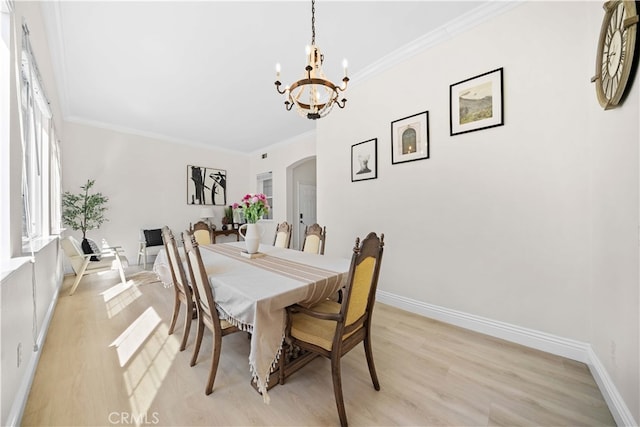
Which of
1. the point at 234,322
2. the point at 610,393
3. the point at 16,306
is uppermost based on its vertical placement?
the point at 16,306

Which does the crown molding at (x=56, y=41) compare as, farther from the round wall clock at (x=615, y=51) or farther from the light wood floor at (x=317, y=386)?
the round wall clock at (x=615, y=51)

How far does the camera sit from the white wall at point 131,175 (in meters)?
4.34

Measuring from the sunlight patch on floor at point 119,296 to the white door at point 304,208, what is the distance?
11.4ft

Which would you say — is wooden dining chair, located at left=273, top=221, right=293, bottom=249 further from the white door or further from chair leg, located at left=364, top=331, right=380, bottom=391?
the white door

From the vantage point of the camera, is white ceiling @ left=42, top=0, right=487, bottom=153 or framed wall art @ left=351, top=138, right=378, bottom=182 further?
framed wall art @ left=351, top=138, right=378, bottom=182

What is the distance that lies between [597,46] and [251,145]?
576cm

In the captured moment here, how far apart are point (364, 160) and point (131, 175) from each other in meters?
4.88

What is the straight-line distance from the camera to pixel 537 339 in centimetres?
186

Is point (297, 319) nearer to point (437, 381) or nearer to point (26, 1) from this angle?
point (437, 381)

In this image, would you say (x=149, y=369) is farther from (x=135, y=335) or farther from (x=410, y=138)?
(x=410, y=138)

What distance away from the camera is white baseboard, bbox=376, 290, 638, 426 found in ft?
4.09

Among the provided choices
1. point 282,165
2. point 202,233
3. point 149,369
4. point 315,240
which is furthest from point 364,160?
point 282,165

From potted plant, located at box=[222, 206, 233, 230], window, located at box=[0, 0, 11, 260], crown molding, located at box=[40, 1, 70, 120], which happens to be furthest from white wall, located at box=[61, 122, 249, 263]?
window, located at box=[0, 0, 11, 260]

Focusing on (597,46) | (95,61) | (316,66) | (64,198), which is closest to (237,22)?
(316,66)
